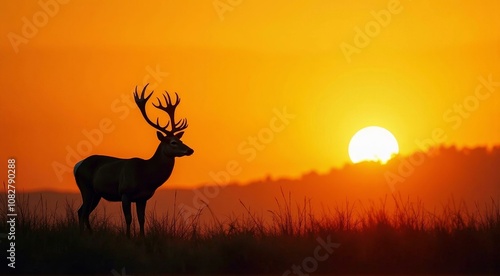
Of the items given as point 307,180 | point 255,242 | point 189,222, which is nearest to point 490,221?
point 255,242

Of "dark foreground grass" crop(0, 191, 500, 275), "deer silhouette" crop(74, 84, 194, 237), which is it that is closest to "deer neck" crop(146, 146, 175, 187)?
"deer silhouette" crop(74, 84, 194, 237)

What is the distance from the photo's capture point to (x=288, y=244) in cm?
1341

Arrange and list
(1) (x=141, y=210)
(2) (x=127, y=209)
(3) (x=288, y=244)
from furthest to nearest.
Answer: (1) (x=141, y=210), (2) (x=127, y=209), (3) (x=288, y=244)

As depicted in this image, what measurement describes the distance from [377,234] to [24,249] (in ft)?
15.2

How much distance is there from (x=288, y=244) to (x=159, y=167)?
4010 mm

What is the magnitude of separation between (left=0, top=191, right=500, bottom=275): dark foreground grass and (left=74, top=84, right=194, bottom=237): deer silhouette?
1.76m

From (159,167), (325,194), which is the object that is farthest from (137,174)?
(325,194)

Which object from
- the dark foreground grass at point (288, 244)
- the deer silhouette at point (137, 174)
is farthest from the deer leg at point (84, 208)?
the dark foreground grass at point (288, 244)

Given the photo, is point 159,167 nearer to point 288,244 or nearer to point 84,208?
point 84,208

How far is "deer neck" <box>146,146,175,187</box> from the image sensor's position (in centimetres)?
1675

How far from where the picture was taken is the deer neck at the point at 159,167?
16.8 m

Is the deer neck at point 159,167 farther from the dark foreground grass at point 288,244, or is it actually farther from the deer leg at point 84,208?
the dark foreground grass at point 288,244

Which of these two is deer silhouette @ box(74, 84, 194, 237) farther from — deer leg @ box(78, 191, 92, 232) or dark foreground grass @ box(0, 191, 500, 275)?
dark foreground grass @ box(0, 191, 500, 275)

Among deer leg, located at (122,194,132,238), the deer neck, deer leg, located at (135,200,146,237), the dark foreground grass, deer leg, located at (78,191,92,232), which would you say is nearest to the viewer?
the dark foreground grass
